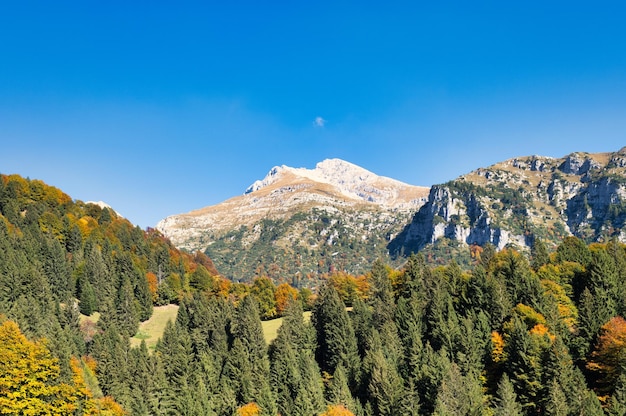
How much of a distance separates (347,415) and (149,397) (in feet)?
112

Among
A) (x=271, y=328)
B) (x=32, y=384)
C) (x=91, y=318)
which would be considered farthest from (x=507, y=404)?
(x=91, y=318)

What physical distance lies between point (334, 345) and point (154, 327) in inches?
2053

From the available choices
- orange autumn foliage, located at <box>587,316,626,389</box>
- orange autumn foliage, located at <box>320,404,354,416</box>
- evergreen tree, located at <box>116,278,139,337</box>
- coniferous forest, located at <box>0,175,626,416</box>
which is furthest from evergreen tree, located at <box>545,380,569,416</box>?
evergreen tree, located at <box>116,278,139,337</box>

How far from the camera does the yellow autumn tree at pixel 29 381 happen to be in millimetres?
47312

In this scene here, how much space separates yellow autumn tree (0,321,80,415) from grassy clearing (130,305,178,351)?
4253 centimetres

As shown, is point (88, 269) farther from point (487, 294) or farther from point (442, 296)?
point (487, 294)

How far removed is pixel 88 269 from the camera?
11088 centimetres

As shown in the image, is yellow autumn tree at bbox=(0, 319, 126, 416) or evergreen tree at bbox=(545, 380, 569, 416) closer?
yellow autumn tree at bbox=(0, 319, 126, 416)

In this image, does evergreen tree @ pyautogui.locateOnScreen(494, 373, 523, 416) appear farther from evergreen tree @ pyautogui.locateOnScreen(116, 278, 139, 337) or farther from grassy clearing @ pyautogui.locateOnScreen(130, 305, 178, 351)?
evergreen tree @ pyautogui.locateOnScreen(116, 278, 139, 337)

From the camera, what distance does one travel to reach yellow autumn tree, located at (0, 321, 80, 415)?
47.3m

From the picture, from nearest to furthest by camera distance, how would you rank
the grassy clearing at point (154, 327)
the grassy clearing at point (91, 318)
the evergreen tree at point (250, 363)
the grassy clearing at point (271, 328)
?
the evergreen tree at point (250, 363), the grassy clearing at point (91, 318), the grassy clearing at point (154, 327), the grassy clearing at point (271, 328)

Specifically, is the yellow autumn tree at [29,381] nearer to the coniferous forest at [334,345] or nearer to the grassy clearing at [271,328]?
the coniferous forest at [334,345]

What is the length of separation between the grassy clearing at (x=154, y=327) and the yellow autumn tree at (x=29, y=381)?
140 feet

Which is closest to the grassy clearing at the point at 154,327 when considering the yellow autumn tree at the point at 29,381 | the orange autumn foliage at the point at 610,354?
the yellow autumn tree at the point at 29,381
